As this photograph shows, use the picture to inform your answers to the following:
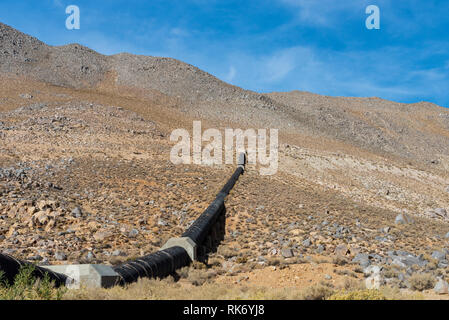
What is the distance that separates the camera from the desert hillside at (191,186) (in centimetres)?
1170

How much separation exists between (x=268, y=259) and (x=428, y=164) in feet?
179

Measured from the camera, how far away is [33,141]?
90.3 feet

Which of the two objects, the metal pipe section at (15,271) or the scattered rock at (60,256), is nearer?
the metal pipe section at (15,271)

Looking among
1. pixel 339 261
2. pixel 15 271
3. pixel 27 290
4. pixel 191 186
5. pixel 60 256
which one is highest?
pixel 191 186

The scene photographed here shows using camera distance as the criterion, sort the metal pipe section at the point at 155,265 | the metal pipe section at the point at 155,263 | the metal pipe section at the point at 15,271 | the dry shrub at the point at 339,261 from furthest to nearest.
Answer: the dry shrub at the point at 339,261
the metal pipe section at the point at 155,265
the metal pipe section at the point at 155,263
the metal pipe section at the point at 15,271

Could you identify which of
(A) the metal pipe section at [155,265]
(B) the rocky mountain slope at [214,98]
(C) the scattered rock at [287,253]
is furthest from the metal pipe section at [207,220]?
(B) the rocky mountain slope at [214,98]

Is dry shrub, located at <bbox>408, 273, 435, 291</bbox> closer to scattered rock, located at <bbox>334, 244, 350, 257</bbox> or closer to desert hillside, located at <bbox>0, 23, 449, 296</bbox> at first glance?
desert hillside, located at <bbox>0, 23, 449, 296</bbox>

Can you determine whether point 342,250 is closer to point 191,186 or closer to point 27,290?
point 27,290

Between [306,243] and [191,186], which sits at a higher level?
[191,186]

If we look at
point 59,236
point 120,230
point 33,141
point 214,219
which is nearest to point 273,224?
point 214,219

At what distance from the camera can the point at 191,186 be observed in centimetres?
2125

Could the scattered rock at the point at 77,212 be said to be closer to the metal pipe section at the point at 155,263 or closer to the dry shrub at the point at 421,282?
the metal pipe section at the point at 155,263

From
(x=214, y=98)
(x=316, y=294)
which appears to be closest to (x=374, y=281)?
(x=316, y=294)

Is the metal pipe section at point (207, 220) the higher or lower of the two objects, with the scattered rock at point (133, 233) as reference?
higher
